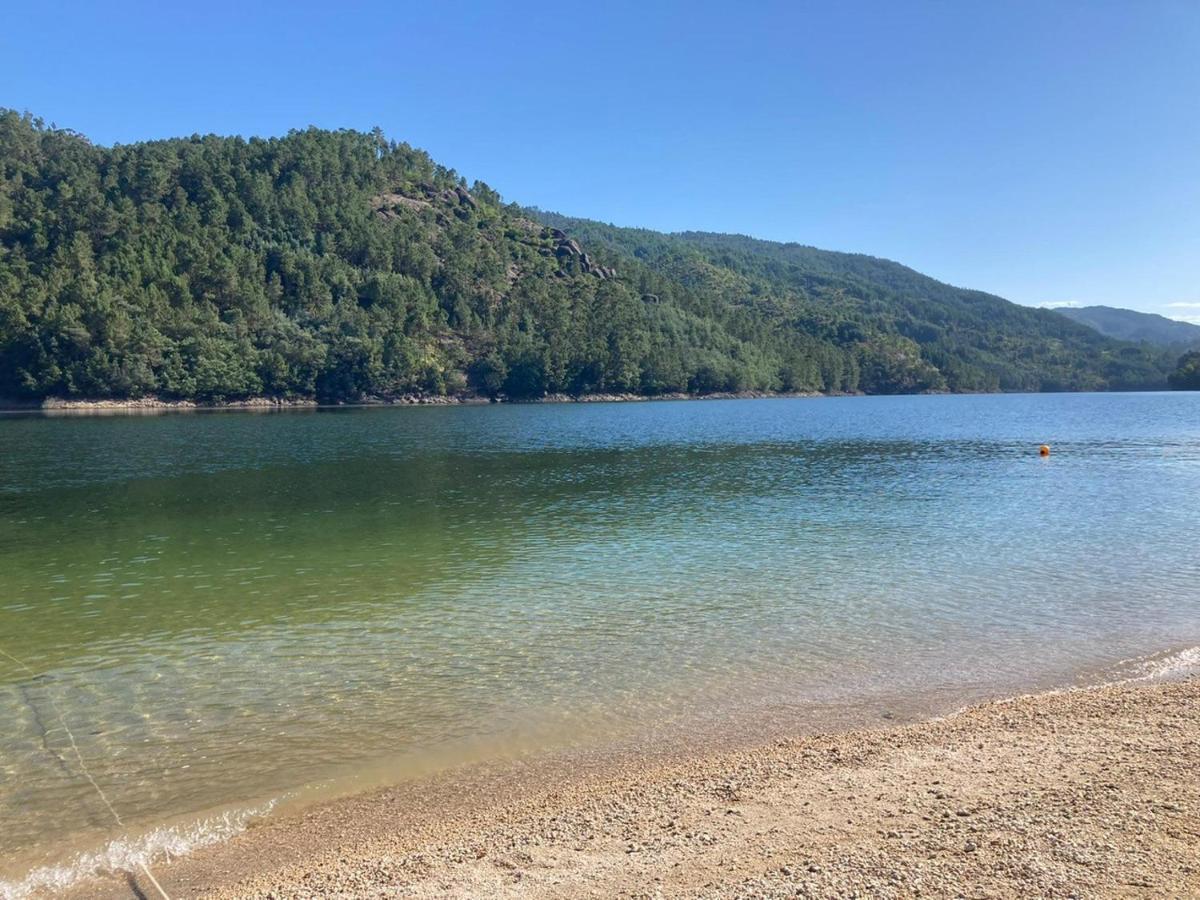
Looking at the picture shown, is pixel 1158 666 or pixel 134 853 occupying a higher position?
pixel 1158 666

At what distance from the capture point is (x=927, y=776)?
8.78m

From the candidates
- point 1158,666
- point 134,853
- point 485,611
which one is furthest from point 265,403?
point 1158,666

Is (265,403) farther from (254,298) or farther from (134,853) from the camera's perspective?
(134,853)

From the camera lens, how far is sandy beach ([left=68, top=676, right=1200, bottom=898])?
6.55 metres

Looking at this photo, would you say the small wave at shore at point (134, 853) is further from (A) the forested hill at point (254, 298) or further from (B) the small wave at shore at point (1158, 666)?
(A) the forested hill at point (254, 298)

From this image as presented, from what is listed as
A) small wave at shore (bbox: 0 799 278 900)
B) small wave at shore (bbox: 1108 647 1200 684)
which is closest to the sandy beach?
small wave at shore (bbox: 0 799 278 900)

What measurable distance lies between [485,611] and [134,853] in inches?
378

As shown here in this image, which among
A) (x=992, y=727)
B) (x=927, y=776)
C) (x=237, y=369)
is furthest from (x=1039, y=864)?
(x=237, y=369)

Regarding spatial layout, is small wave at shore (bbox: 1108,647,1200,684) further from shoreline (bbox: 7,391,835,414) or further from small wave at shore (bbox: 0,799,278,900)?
shoreline (bbox: 7,391,835,414)

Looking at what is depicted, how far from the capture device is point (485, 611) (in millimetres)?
17500

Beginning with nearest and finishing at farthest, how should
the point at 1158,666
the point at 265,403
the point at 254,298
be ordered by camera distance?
the point at 1158,666, the point at 265,403, the point at 254,298

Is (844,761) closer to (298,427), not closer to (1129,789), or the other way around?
(1129,789)

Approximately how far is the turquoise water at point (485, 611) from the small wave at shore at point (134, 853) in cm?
20

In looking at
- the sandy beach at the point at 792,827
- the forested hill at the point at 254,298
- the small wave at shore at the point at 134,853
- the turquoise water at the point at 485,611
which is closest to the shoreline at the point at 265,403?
the forested hill at the point at 254,298
